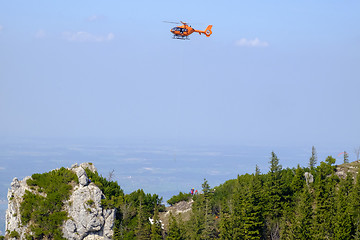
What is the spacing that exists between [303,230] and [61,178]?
44688mm

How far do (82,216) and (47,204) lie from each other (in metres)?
6.68

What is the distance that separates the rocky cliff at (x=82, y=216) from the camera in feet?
308

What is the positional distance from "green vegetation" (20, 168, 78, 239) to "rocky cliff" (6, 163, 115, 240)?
88 centimetres

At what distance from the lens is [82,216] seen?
9425 centimetres

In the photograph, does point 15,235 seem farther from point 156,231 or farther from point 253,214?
point 253,214

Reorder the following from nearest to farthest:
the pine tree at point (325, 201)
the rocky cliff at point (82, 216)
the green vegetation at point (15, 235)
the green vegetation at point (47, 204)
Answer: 1. the pine tree at point (325, 201)
2. the green vegetation at point (47, 204)
3. the rocky cliff at point (82, 216)
4. the green vegetation at point (15, 235)

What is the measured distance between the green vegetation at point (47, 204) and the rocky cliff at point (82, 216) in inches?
34.7

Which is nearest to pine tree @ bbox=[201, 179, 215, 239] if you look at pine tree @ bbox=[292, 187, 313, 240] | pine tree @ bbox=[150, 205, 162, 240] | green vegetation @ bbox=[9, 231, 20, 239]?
pine tree @ bbox=[150, 205, 162, 240]

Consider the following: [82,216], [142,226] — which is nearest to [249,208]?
[142,226]

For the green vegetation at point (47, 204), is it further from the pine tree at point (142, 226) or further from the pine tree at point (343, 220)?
the pine tree at point (343, 220)

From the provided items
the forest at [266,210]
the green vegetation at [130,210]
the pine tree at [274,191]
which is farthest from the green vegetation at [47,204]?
the pine tree at [274,191]

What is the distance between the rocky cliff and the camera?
93875 millimetres

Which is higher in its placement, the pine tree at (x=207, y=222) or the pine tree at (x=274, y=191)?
the pine tree at (x=274, y=191)

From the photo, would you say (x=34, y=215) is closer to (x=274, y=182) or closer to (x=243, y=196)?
(x=243, y=196)
